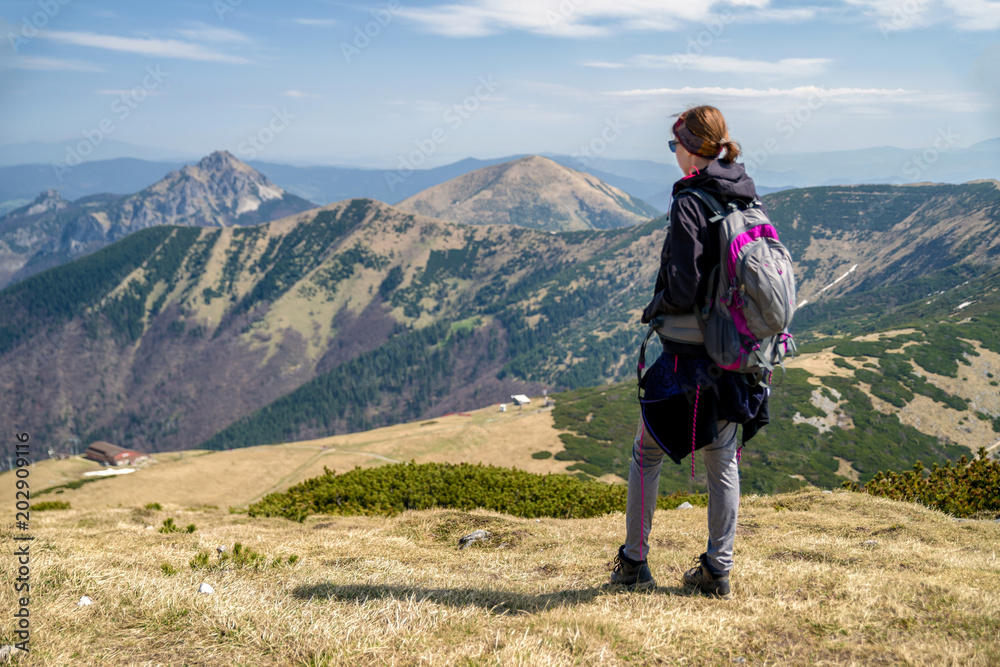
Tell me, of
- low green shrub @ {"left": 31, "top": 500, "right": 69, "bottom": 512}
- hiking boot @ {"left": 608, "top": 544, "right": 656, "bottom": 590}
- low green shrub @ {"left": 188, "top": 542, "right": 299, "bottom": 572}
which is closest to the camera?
hiking boot @ {"left": 608, "top": 544, "right": 656, "bottom": 590}

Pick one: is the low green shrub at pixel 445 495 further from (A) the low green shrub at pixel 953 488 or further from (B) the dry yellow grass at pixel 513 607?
(A) the low green shrub at pixel 953 488

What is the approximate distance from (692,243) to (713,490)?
2775 millimetres

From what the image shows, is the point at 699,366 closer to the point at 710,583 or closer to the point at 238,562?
the point at 710,583

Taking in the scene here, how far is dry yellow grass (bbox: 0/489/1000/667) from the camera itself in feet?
16.5

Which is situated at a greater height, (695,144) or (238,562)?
(695,144)

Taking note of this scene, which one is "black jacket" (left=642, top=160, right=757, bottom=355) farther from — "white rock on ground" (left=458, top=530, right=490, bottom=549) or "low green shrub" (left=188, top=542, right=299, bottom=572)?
"white rock on ground" (left=458, top=530, right=490, bottom=549)

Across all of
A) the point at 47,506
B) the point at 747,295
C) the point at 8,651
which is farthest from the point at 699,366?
the point at 47,506

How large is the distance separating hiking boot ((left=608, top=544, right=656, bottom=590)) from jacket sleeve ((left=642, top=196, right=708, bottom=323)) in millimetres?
3128

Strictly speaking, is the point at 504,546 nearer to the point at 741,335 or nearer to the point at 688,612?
the point at 688,612

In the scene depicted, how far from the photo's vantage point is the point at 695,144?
20.8 ft

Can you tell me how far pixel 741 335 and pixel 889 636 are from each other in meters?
2.98

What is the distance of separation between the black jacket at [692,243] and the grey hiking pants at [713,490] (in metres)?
1.10

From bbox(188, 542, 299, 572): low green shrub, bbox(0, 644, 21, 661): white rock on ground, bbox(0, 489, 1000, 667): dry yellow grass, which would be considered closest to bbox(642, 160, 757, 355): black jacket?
bbox(0, 489, 1000, 667): dry yellow grass

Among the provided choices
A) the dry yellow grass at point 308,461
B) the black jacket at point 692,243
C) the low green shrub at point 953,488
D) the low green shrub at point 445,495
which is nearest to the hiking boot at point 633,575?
the black jacket at point 692,243
